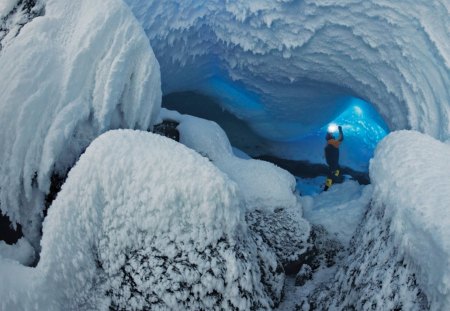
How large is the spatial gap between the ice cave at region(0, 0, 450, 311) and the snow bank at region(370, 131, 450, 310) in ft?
0.04

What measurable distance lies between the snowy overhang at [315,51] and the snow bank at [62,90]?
5.39ft

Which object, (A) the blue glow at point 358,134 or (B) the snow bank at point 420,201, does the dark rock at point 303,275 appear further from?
(A) the blue glow at point 358,134

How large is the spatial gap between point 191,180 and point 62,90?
130 centimetres

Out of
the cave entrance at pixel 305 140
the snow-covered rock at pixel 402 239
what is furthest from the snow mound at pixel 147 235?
the cave entrance at pixel 305 140

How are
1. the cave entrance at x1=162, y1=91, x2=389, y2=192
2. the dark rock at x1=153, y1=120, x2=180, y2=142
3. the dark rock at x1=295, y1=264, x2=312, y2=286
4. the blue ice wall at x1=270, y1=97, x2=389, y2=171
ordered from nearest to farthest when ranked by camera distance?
1. the dark rock at x1=295, y1=264, x2=312, y2=286
2. the dark rock at x1=153, y1=120, x2=180, y2=142
3. the cave entrance at x1=162, y1=91, x2=389, y2=192
4. the blue ice wall at x1=270, y1=97, x2=389, y2=171

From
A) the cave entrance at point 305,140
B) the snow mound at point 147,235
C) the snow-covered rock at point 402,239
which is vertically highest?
the snow-covered rock at point 402,239

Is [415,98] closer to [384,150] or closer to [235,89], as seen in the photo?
[384,150]

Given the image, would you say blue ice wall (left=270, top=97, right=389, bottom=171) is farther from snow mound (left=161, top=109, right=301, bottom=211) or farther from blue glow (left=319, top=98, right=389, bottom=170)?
snow mound (left=161, top=109, right=301, bottom=211)

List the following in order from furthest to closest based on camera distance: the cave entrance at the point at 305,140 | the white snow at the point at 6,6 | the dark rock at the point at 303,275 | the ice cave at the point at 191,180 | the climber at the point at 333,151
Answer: the cave entrance at the point at 305,140 < the climber at the point at 333,151 < the dark rock at the point at 303,275 < the white snow at the point at 6,6 < the ice cave at the point at 191,180

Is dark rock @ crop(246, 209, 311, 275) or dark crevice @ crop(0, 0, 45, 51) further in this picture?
dark rock @ crop(246, 209, 311, 275)

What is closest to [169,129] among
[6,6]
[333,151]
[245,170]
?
[245,170]

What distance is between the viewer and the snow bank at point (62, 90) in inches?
95.3

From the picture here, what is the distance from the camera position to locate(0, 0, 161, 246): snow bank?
242cm

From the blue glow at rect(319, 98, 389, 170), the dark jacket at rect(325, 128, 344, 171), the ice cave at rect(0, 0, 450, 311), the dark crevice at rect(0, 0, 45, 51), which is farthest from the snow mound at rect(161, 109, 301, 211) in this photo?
the blue glow at rect(319, 98, 389, 170)
